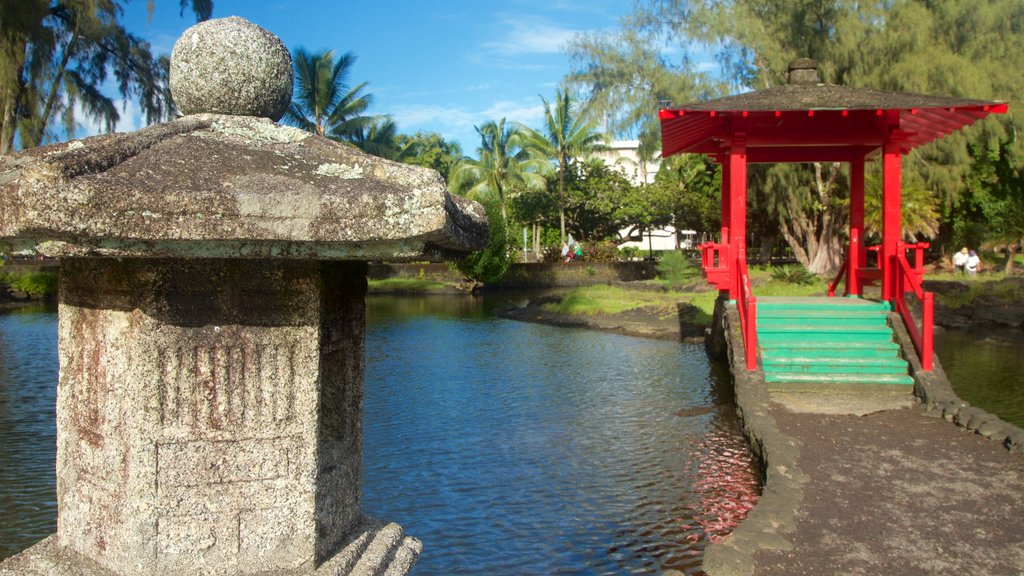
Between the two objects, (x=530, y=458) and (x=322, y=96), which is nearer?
(x=530, y=458)

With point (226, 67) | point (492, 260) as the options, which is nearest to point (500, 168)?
point (492, 260)

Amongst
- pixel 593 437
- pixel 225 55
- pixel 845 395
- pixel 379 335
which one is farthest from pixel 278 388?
pixel 379 335

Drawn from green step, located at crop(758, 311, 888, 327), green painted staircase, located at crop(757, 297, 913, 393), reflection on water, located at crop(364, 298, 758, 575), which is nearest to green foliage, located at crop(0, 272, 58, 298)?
reflection on water, located at crop(364, 298, 758, 575)

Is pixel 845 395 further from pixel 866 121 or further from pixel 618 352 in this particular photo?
pixel 618 352

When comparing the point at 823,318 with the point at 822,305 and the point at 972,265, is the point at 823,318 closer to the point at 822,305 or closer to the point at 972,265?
the point at 822,305

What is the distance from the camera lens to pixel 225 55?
251 cm

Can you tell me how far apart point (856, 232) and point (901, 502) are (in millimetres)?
8163

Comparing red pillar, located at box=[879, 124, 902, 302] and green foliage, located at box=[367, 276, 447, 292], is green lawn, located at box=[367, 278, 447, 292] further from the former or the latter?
red pillar, located at box=[879, 124, 902, 302]

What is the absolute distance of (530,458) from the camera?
773cm

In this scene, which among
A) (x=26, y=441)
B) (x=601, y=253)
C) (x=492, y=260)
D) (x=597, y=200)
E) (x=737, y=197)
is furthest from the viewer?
(x=597, y=200)

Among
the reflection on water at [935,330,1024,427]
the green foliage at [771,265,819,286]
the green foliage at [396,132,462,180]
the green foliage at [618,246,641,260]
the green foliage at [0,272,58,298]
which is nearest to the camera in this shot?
the reflection on water at [935,330,1024,427]

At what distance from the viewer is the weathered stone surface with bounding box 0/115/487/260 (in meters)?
1.95

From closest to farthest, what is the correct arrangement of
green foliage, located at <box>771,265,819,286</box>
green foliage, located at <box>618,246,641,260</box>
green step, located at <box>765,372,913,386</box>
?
green step, located at <box>765,372,913,386</box> → green foliage, located at <box>771,265,819,286</box> → green foliage, located at <box>618,246,641,260</box>

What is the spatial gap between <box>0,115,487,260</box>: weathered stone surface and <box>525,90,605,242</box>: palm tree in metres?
32.4
